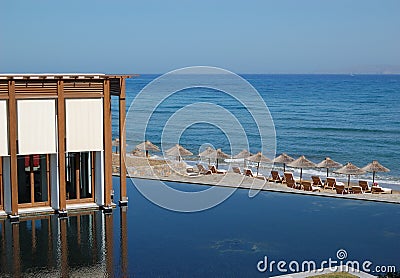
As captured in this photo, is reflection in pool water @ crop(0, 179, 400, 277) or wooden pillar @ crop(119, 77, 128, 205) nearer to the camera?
reflection in pool water @ crop(0, 179, 400, 277)

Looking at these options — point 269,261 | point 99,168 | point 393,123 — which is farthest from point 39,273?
point 393,123

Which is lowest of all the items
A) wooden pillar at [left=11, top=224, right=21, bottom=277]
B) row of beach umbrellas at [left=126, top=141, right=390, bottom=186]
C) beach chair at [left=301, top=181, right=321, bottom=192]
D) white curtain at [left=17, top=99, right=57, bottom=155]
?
wooden pillar at [left=11, top=224, right=21, bottom=277]

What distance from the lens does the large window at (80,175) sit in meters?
17.7

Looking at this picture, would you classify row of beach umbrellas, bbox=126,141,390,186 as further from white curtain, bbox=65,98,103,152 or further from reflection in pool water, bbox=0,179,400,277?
white curtain, bbox=65,98,103,152

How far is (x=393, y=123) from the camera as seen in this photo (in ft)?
186


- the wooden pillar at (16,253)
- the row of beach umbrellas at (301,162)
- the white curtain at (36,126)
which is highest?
the white curtain at (36,126)

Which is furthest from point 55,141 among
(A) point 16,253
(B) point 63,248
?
(A) point 16,253

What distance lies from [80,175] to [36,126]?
2.15 metres

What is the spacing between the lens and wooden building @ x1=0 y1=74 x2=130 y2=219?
16250mm

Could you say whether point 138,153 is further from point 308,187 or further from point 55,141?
point 55,141

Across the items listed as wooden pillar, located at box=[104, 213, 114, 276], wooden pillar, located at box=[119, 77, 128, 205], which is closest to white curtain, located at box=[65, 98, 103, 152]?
wooden pillar, located at box=[119, 77, 128, 205]

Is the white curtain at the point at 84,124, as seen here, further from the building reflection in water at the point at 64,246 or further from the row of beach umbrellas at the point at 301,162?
the row of beach umbrellas at the point at 301,162

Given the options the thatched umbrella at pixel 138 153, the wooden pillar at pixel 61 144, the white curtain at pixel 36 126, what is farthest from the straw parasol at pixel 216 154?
the white curtain at pixel 36 126

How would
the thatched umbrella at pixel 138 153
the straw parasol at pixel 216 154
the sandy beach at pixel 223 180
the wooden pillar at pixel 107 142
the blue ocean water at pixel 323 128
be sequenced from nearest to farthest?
the wooden pillar at pixel 107 142
the sandy beach at pixel 223 180
the straw parasol at pixel 216 154
the thatched umbrella at pixel 138 153
the blue ocean water at pixel 323 128
